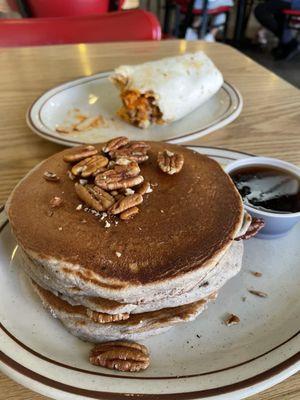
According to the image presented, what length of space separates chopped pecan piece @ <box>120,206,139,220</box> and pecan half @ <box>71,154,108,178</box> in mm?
129

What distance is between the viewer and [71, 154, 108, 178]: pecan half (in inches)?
29.9

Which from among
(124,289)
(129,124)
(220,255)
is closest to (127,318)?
(124,289)

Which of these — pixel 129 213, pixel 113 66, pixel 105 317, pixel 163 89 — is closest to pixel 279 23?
pixel 113 66

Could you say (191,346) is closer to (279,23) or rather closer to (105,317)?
(105,317)

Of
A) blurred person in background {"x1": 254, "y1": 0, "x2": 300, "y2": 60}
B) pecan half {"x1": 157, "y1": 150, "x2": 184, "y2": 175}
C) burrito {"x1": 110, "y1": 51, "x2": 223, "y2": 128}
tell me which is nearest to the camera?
pecan half {"x1": 157, "y1": 150, "x2": 184, "y2": 175}

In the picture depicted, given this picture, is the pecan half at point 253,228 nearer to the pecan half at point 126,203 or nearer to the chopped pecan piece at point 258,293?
the chopped pecan piece at point 258,293

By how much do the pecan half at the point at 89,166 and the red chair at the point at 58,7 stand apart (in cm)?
223

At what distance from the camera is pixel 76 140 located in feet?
3.90

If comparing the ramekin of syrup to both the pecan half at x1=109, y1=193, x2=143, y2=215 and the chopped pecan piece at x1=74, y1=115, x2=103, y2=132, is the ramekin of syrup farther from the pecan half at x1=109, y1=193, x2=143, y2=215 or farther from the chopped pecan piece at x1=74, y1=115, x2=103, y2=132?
the chopped pecan piece at x1=74, y1=115, x2=103, y2=132

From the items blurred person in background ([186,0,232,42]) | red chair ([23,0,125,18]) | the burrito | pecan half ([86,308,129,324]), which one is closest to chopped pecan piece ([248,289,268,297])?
Answer: pecan half ([86,308,129,324])

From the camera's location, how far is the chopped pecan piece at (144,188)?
0.72 metres

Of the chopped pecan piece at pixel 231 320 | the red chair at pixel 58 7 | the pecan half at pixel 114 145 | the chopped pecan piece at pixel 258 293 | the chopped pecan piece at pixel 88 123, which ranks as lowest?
the chopped pecan piece at pixel 231 320

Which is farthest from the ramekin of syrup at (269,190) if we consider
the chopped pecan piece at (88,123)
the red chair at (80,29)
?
the red chair at (80,29)

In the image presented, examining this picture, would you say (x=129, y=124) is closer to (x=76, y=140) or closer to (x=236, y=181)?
(x=76, y=140)
